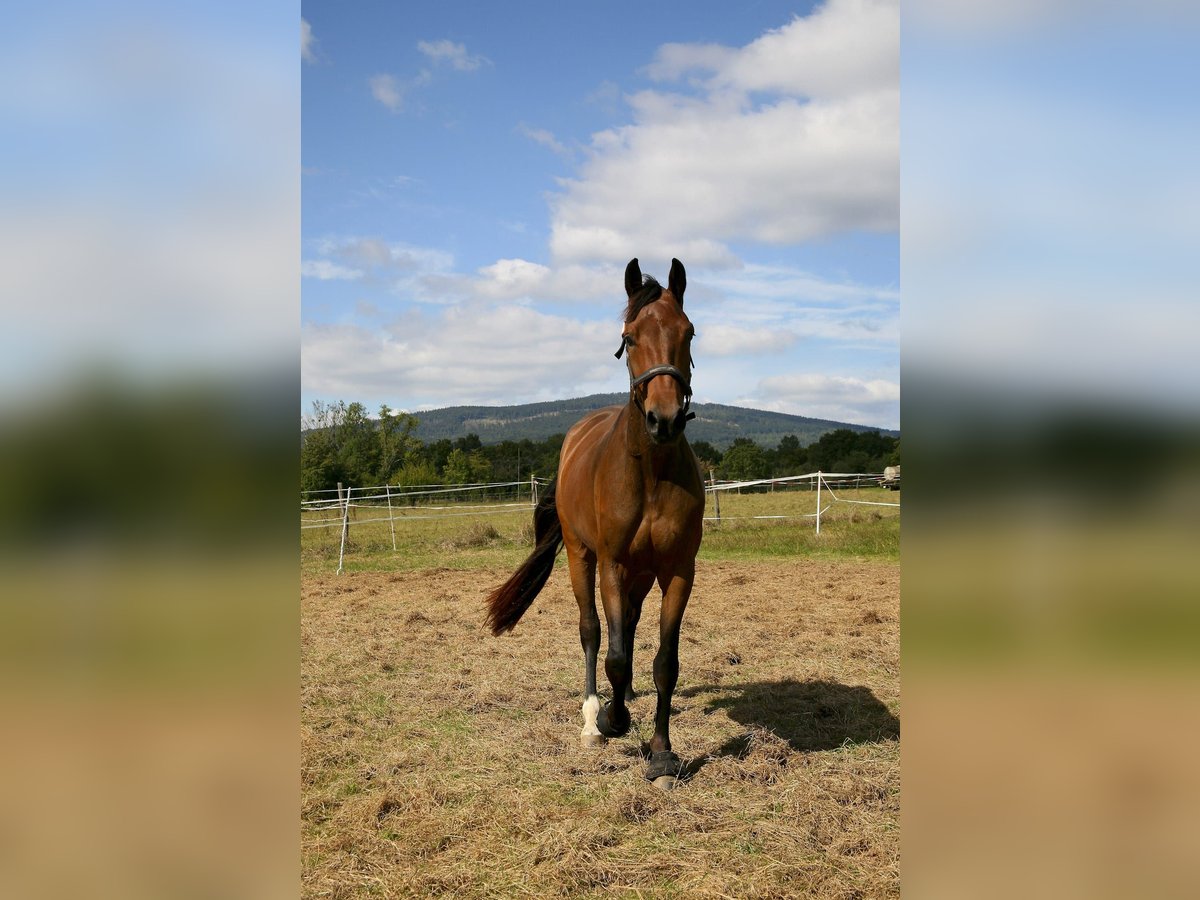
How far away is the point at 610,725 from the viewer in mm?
4469

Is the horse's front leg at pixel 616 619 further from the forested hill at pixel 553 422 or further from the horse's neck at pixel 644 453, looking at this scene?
the forested hill at pixel 553 422

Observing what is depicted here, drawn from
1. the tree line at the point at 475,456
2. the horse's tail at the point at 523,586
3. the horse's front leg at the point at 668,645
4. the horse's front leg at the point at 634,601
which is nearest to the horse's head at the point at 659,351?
the horse's front leg at the point at 668,645

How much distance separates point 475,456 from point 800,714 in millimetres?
58128

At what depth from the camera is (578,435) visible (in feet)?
19.4

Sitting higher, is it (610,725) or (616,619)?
(616,619)

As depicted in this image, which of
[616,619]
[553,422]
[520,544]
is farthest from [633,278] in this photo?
[553,422]

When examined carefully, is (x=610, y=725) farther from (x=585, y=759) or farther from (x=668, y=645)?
(x=668, y=645)

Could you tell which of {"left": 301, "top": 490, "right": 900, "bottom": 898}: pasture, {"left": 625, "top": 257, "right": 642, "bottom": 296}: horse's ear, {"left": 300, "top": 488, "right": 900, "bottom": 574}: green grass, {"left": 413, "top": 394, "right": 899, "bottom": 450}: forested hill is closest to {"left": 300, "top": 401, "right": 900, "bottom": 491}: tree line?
{"left": 300, "top": 488, "right": 900, "bottom": 574}: green grass

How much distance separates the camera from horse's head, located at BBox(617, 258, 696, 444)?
3.42 metres

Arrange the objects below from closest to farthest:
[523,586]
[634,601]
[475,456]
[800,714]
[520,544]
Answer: [634,601]
[800,714]
[523,586]
[520,544]
[475,456]
